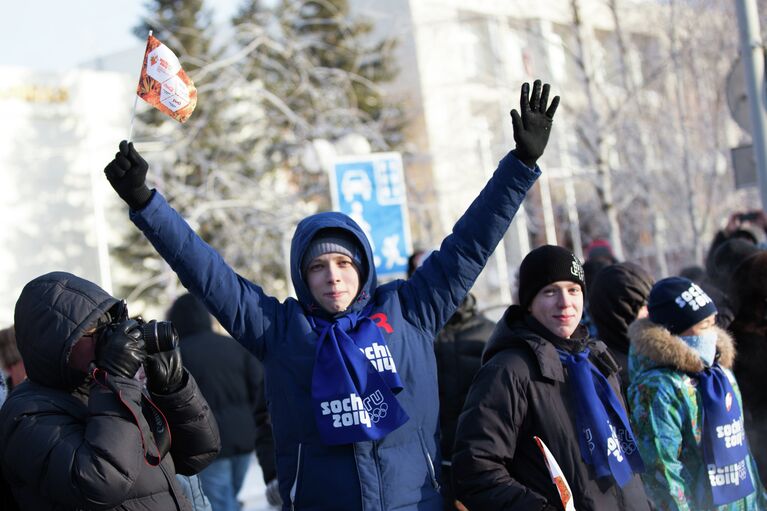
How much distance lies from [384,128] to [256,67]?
17.9ft

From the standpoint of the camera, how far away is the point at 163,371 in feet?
10.2

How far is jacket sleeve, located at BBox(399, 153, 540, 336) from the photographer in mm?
3383

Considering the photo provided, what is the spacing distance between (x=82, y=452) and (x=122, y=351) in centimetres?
32

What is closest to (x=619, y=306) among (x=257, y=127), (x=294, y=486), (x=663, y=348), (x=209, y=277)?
(x=663, y=348)

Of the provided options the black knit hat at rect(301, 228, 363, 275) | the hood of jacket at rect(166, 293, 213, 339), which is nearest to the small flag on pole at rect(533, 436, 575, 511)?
the black knit hat at rect(301, 228, 363, 275)

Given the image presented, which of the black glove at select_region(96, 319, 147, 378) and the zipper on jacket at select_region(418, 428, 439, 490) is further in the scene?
the zipper on jacket at select_region(418, 428, 439, 490)

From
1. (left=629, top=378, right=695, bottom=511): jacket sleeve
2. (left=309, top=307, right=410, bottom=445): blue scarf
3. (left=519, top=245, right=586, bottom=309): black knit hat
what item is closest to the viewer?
(left=309, top=307, right=410, bottom=445): blue scarf

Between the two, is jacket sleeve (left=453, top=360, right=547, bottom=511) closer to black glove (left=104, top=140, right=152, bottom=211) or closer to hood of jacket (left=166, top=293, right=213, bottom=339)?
black glove (left=104, top=140, right=152, bottom=211)

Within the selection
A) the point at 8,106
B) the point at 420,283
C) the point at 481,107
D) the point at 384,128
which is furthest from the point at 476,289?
the point at 420,283

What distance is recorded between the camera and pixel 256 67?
18734mm

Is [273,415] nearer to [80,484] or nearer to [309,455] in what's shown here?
[309,455]

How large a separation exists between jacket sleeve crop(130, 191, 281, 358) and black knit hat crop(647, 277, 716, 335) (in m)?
1.76

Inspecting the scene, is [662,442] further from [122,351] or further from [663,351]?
[122,351]

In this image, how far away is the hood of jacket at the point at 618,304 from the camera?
195 inches
